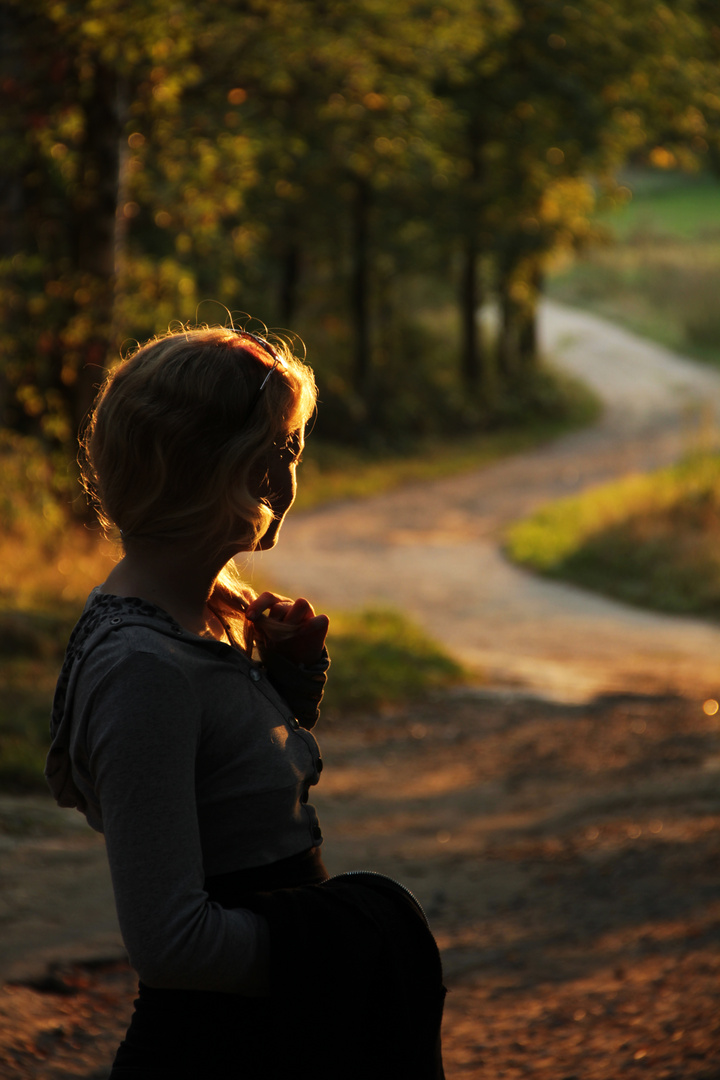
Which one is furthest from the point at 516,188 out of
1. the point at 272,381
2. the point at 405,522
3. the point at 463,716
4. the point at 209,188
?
the point at 272,381

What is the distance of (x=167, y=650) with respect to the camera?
144 centimetres

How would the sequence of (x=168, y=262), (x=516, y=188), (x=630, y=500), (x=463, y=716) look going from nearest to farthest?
(x=463, y=716) → (x=168, y=262) → (x=630, y=500) → (x=516, y=188)

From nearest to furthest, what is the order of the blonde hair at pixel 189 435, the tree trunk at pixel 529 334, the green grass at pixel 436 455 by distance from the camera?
the blonde hair at pixel 189 435 → the green grass at pixel 436 455 → the tree trunk at pixel 529 334

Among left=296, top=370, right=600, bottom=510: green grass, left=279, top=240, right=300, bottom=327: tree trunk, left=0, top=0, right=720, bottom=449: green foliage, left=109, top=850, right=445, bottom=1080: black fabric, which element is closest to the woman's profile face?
left=109, top=850, right=445, bottom=1080: black fabric

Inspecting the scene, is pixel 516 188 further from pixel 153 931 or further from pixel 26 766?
pixel 153 931

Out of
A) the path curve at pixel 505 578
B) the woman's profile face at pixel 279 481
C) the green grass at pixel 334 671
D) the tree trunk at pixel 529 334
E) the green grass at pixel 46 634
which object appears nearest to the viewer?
the woman's profile face at pixel 279 481

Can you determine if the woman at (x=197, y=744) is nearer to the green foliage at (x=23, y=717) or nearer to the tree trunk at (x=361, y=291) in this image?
the green foliage at (x=23, y=717)

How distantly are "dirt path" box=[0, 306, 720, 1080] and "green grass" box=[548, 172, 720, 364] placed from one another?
27.7 m

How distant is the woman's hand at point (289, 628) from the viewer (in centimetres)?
178

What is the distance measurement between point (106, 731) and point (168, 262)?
8655mm

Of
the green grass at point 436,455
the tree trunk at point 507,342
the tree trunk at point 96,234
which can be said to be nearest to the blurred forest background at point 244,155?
the tree trunk at point 96,234

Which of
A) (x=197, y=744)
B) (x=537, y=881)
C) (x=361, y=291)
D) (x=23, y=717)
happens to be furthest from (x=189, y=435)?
(x=361, y=291)

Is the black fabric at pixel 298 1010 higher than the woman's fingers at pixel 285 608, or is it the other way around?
the woman's fingers at pixel 285 608

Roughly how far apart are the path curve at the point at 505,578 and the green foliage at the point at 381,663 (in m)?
0.58
